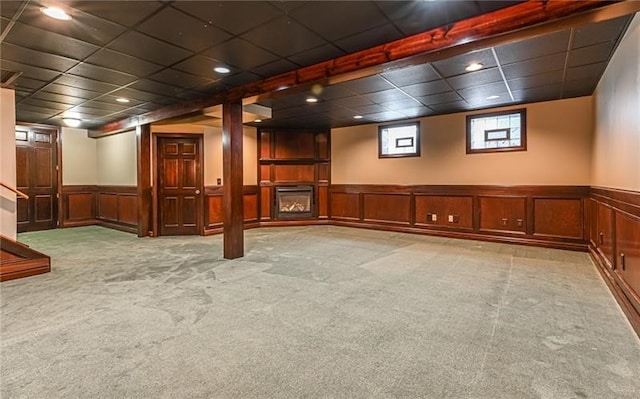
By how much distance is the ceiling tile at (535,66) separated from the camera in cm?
373

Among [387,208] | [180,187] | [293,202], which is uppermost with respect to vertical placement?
[180,187]

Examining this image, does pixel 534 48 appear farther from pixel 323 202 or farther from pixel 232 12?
pixel 323 202

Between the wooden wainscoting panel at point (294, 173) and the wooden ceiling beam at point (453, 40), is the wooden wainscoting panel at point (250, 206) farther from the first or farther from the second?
the wooden ceiling beam at point (453, 40)

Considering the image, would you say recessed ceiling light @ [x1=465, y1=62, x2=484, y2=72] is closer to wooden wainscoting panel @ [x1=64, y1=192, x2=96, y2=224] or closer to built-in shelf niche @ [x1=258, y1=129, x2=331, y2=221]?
built-in shelf niche @ [x1=258, y1=129, x2=331, y2=221]

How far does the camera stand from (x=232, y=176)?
4.90 m

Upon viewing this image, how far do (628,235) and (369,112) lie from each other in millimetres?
4500

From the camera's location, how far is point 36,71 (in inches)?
161

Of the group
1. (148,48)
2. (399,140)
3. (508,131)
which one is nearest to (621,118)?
(508,131)

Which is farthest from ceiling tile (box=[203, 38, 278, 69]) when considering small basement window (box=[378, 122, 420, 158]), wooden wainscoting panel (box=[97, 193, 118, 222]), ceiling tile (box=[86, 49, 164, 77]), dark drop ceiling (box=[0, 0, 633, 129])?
wooden wainscoting panel (box=[97, 193, 118, 222])

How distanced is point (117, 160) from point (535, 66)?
8.62 meters

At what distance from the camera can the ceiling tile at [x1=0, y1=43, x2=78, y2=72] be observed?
3430 mm

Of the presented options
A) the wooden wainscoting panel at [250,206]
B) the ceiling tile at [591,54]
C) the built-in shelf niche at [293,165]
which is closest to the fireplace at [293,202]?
the built-in shelf niche at [293,165]

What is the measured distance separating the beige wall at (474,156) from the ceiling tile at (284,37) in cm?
435

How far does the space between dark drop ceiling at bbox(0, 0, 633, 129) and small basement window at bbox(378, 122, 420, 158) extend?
1.42 meters
